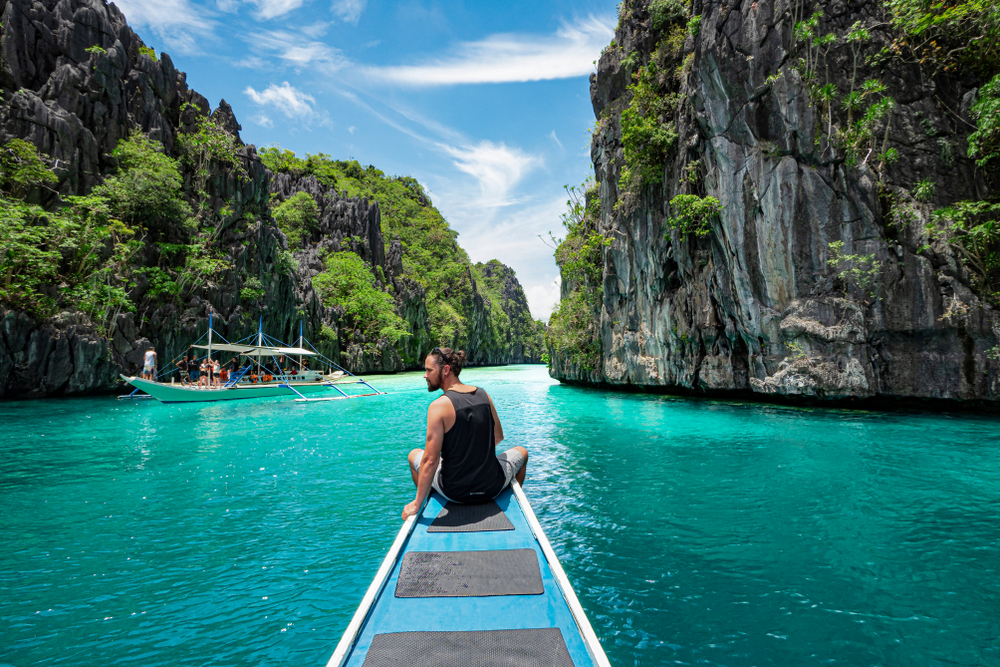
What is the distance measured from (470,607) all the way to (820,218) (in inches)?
666

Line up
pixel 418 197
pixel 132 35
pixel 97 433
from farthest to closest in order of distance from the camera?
pixel 418 197
pixel 132 35
pixel 97 433

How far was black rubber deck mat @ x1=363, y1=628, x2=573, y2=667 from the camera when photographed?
6.34ft

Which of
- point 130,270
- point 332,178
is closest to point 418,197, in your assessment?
point 332,178

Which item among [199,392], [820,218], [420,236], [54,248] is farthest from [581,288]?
[420,236]

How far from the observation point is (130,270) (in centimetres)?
2445

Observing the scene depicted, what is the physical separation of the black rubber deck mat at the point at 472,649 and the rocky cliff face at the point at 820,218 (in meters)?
16.1

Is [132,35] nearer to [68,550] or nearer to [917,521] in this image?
[68,550]

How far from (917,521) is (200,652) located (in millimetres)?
7491

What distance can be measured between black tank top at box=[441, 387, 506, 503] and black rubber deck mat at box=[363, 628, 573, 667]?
5.73 feet

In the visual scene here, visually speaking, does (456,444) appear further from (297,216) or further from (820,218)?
(297,216)

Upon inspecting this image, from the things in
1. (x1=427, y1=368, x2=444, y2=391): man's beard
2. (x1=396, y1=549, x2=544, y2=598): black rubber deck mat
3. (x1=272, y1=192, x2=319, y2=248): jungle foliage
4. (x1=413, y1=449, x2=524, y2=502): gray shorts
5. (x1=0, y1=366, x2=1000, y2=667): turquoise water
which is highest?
(x1=272, y1=192, x2=319, y2=248): jungle foliage

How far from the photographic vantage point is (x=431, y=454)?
3.73 meters

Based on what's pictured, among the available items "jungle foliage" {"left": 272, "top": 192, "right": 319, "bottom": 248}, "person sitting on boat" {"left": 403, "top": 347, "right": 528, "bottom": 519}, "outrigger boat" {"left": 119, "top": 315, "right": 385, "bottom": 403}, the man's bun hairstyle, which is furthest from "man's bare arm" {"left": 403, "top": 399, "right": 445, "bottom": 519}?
"jungle foliage" {"left": 272, "top": 192, "right": 319, "bottom": 248}

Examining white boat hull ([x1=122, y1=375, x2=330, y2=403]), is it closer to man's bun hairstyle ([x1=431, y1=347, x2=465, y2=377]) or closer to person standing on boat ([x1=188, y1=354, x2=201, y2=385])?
person standing on boat ([x1=188, y1=354, x2=201, y2=385])
